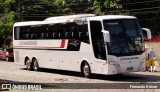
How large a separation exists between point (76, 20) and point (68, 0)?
178 feet

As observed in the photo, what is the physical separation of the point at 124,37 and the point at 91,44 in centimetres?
189

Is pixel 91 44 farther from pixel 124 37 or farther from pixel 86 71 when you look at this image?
pixel 124 37

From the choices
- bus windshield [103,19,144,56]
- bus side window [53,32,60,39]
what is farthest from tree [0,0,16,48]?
bus windshield [103,19,144,56]

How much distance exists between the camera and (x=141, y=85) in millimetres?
16359

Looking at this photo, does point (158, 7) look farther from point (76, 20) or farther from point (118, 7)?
point (76, 20)

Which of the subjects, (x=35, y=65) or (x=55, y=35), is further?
(x=35, y=65)

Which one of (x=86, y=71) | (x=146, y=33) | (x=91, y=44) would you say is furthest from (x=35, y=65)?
(x=146, y=33)

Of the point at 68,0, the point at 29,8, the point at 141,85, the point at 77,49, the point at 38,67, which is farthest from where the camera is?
the point at 68,0

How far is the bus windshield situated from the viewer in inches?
735

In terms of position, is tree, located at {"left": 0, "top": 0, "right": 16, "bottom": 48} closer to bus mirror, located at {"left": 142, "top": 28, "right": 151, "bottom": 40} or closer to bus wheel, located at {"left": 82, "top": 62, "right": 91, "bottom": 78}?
bus wheel, located at {"left": 82, "top": 62, "right": 91, "bottom": 78}

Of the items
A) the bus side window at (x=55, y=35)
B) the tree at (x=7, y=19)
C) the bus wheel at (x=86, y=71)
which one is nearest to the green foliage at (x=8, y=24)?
the tree at (x=7, y=19)

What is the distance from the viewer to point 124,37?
62.1 ft

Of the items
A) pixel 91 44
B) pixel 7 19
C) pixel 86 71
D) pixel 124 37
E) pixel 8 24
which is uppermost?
pixel 124 37

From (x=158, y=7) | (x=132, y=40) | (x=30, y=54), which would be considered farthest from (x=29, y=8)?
(x=132, y=40)
